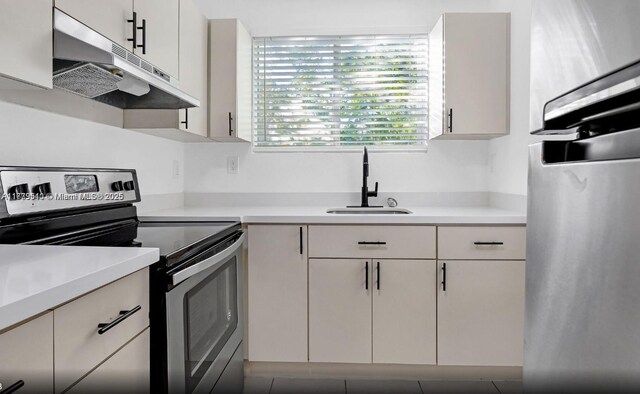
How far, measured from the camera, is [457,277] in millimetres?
2068

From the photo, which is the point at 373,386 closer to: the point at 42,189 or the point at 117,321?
the point at 117,321

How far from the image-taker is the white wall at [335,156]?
2.74 m

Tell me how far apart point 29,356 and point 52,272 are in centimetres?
19

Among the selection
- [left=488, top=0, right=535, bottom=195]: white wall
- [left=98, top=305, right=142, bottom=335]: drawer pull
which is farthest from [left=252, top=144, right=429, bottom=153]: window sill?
[left=98, top=305, right=142, bottom=335]: drawer pull

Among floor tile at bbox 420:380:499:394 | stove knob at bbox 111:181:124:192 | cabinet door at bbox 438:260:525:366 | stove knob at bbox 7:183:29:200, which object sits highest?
stove knob at bbox 111:181:124:192

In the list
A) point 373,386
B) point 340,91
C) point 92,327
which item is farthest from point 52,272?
point 340,91

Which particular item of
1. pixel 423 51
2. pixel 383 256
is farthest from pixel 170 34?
pixel 423 51

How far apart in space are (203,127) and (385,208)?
1.19 metres

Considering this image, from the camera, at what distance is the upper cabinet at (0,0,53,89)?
97 centimetres

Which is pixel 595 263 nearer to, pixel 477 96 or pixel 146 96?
pixel 146 96

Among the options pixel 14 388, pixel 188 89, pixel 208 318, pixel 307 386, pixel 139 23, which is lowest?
pixel 307 386

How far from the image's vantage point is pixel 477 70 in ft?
7.82

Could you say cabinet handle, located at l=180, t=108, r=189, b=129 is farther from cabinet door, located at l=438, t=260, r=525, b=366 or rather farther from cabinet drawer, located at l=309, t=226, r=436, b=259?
cabinet door, located at l=438, t=260, r=525, b=366

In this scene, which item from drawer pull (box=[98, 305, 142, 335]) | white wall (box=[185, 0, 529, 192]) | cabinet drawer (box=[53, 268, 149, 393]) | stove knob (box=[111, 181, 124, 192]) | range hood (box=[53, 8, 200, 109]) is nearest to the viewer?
cabinet drawer (box=[53, 268, 149, 393])
